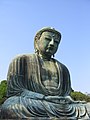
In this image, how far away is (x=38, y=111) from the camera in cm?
923

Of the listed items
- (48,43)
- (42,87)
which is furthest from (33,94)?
(48,43)

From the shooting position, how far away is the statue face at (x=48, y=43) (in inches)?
430

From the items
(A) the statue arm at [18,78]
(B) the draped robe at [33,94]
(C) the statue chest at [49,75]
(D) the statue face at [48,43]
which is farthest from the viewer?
(D) the statue face at [48,43]

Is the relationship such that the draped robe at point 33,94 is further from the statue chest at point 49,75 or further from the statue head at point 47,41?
the statue head at point 47,41

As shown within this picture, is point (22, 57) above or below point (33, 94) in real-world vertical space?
above

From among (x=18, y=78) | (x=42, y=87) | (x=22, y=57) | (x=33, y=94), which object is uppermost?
(x=22, y=57)

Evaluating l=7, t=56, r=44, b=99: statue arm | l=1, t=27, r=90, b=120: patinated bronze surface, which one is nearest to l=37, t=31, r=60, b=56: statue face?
l=1, t=27, r=90, b=120: patinated bronze surface

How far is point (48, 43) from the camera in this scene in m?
10.9

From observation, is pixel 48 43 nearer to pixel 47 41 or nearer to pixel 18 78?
pixel 47 41

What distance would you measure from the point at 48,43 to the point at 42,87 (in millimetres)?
1579

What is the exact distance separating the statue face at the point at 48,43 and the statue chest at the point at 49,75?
368 millimetres

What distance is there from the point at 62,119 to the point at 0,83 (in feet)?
69.6

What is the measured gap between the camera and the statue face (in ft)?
35.8

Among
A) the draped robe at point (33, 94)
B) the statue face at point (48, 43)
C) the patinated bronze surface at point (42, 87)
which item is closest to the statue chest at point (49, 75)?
the patinated bronze surface at point (42, 87)
